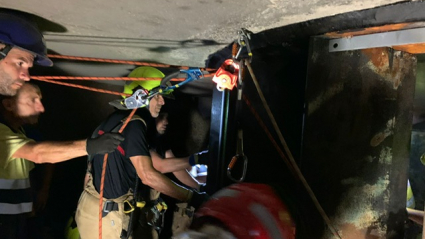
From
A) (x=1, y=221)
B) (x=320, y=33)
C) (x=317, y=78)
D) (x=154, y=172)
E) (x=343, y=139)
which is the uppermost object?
(x=320, y=33)

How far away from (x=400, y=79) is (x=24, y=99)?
217cm

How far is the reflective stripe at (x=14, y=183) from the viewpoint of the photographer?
1650mm

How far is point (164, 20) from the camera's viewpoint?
4.36 feet

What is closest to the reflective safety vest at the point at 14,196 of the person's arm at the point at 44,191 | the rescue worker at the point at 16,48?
the rescue worker at the point at 16,48

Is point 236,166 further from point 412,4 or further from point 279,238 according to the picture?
point 412,4

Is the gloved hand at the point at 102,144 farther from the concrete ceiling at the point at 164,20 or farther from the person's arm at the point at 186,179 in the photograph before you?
the person's arm at the point at 186,179

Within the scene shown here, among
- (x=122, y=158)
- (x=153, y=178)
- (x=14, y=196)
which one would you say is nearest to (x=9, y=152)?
(x=14, y=196)

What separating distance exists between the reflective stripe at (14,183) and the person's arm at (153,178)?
1.98ft

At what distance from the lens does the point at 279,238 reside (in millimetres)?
942

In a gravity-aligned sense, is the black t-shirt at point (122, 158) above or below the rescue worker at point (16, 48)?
below

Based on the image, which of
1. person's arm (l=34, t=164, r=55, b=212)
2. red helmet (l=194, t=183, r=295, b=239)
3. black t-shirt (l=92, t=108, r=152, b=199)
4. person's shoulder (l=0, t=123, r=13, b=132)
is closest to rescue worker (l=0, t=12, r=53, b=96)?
person's shoulder (l=0, t=123, r=13, b=132)

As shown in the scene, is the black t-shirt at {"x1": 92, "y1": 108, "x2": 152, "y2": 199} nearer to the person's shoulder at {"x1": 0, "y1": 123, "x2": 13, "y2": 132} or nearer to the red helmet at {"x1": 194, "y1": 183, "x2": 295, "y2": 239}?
the person's shoulder at {"x1": 0, "y1": 123, "x2": 13, "y2": 132}

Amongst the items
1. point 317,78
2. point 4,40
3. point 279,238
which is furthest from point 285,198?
point 4,40

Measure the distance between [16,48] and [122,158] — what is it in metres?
0.92
